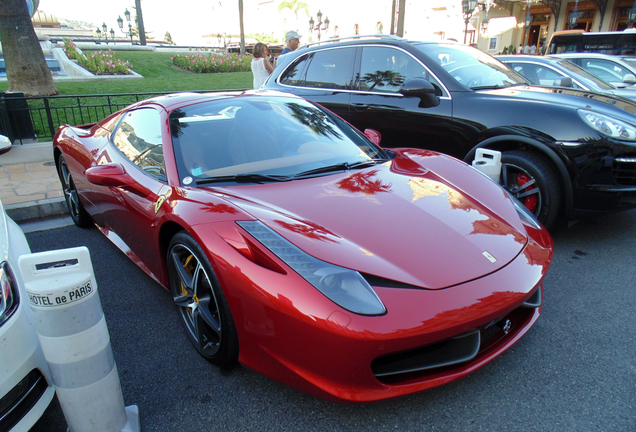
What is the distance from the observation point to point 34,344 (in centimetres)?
163

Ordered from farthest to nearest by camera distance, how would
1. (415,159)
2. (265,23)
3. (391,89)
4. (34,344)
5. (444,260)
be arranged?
1. (265,23)
2. (391,89)
3. (415,159)
4. (444,260)
5. (34,344)

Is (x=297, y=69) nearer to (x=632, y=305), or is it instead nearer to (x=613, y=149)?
(x=613, y=149)

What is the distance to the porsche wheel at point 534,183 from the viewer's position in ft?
11.4

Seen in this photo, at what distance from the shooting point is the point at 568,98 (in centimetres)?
366

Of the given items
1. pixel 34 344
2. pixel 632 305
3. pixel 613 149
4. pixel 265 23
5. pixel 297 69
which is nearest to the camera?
pixel 34 344

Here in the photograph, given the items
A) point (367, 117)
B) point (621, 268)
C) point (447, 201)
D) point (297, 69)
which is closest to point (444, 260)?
point (447, 201)

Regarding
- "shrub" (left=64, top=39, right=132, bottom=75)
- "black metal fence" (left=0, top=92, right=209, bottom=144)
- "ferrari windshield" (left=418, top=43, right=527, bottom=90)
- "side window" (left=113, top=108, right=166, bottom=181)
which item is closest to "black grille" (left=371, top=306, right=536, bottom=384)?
"side window" (left=113, top=108, right=166, bottom=181)

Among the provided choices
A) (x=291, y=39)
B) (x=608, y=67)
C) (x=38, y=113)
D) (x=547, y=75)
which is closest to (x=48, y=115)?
(x=38, y=113)

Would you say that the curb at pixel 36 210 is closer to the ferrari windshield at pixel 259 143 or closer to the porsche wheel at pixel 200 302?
the ferrari windshield at pixel 259 143

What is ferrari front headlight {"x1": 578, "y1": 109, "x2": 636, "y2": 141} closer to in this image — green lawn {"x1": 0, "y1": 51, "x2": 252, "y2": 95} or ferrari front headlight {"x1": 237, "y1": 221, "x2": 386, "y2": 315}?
ferrari front headlight {"x1": 237, "y1": 221, "x2": 386, "y2": 315}

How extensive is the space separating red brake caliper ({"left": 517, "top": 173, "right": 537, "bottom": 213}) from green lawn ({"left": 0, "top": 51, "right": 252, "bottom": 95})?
11.4m

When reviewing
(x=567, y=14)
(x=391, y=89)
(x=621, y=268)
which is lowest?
(x=621, y=268)

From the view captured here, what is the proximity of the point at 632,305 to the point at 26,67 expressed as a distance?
1245 centimetres

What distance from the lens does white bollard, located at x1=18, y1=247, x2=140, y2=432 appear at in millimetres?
1479
